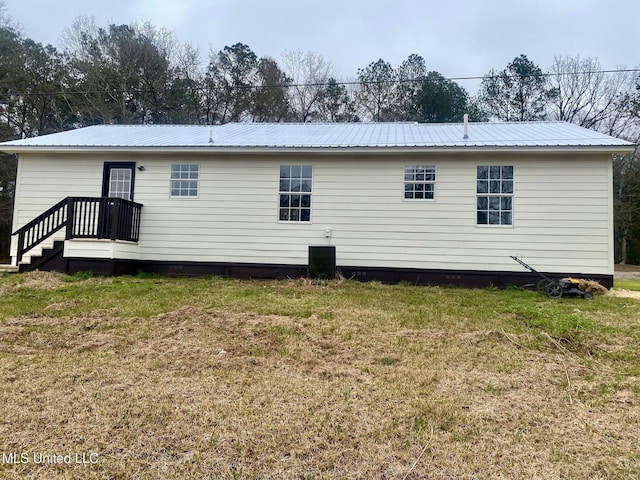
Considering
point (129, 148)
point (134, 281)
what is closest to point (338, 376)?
point (134, 281)

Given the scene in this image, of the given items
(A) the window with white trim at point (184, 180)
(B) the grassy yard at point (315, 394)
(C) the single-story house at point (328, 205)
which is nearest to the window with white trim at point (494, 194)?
(C) the single-story house at point (328, 205)

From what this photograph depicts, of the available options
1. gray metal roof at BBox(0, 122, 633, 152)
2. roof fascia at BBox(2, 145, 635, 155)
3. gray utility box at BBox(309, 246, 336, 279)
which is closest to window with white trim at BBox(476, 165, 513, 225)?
roof fascia at BBox(2, 145, 635, 155)

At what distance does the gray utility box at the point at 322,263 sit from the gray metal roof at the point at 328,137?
94.9 inches

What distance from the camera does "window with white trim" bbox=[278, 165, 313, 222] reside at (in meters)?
9.56

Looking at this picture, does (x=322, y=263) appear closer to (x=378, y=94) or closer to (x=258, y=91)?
(x=258, y=91)

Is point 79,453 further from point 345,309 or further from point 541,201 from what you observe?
point 541,201

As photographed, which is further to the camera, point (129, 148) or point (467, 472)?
point (129, 148)

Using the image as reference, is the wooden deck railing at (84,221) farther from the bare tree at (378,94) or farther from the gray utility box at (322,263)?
the bare tree at (378,94)

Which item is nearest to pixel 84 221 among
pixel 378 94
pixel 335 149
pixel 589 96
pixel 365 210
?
pixel 335 149

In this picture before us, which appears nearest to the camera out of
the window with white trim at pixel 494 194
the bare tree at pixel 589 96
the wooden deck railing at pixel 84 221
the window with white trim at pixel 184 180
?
the window with white trim at pixel 494 194

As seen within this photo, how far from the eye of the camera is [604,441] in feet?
7.43

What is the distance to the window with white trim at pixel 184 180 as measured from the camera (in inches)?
389

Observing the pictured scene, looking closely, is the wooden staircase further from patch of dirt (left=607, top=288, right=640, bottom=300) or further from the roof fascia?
patch of dirt (left=607, top=288, right=640, bottom=300)

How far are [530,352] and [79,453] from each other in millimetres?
3768
